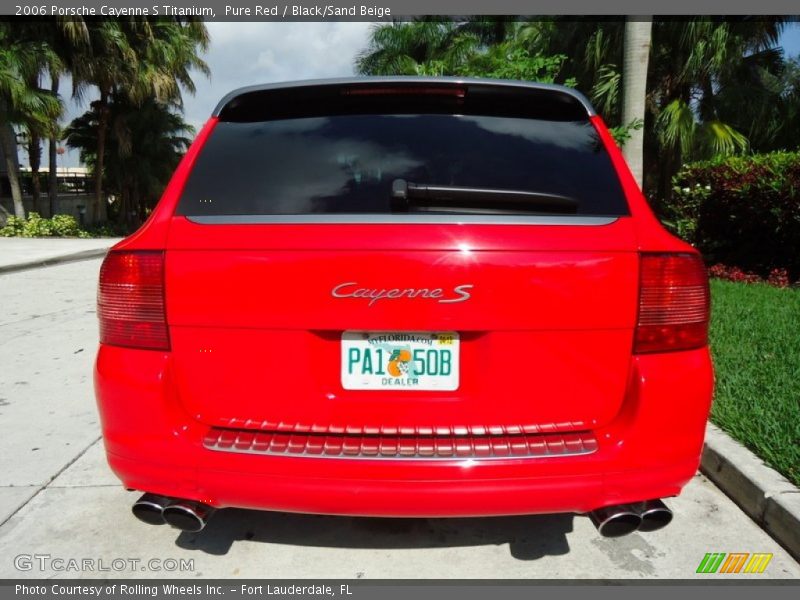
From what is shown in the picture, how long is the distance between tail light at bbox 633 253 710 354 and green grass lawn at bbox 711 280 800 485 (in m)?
1.28

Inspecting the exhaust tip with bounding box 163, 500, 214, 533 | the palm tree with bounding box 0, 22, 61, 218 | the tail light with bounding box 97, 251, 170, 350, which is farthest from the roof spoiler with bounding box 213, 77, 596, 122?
the palm tree with bounding box 0, 22, 61, 218

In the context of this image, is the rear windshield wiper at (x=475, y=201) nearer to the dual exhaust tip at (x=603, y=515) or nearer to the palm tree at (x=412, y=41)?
the dual exhaust tip at (x=603, y=515)

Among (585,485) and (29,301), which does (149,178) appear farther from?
(585,485)

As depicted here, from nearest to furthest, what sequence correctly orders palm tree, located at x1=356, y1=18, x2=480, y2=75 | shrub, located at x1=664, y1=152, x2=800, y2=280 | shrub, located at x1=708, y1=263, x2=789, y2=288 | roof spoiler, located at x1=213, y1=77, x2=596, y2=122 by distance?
roof spoiler, located at x1=213, y1=77, x2=596, y2=122 → shrub, located at x1=664, y1=152, x2=800, y2=280 → shrub, located at x1=708, y1=263, x2=789, y2=288 → palm tree, located at x1=356, y1=18, x2=480, y2=75

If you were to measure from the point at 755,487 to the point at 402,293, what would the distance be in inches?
78.7

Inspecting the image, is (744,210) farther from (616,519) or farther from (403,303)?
(403,303)

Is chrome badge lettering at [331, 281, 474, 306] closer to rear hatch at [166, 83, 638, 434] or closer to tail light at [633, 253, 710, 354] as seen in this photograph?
rear hatch at [166, 83, 638, 434]

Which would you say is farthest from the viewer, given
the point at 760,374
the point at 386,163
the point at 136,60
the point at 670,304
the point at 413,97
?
the point at 136,60

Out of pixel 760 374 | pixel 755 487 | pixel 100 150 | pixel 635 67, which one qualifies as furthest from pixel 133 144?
pixel 755 487

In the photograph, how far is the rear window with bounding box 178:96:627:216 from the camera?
197 cm

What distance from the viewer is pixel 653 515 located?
1965 millimetres

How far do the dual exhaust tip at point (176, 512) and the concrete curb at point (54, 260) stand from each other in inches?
421

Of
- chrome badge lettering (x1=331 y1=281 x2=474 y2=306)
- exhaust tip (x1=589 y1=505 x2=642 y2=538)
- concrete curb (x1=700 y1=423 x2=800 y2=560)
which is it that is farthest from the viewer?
concrete curb (x1=700 y1=423 x2=800 y2=560)

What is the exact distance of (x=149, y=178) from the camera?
83.7 feet
